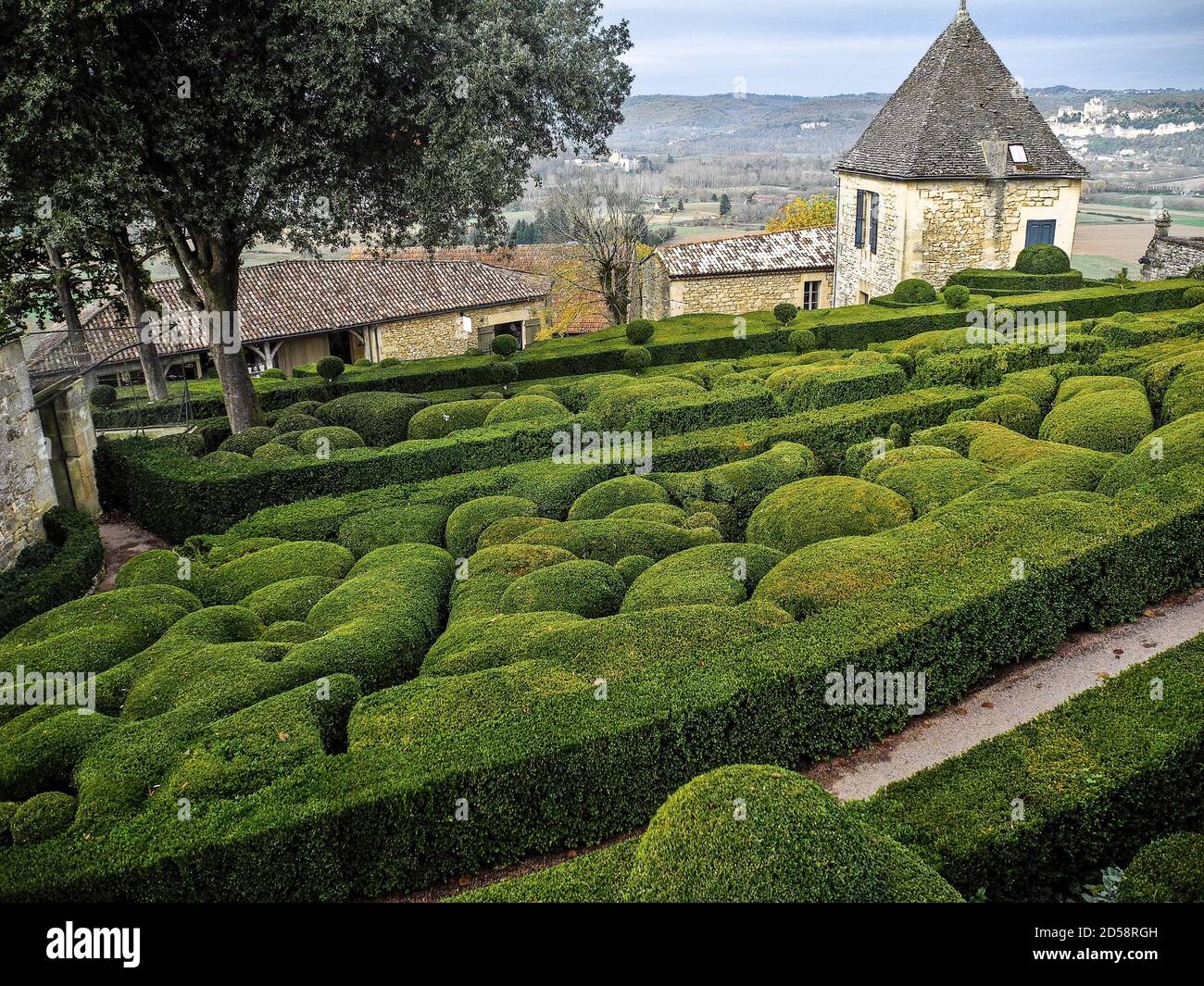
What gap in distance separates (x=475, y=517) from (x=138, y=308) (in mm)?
18423

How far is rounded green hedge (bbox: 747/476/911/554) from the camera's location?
12.1m

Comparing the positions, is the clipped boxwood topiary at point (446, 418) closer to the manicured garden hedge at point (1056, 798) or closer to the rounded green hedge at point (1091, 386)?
the rounded green hedge at point (1091, 386)

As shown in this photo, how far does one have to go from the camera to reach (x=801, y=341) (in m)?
24.8

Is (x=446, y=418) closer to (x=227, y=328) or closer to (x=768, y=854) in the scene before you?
(x=227, y=328)

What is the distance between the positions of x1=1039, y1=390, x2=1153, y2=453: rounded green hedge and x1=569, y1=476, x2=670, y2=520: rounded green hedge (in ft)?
21.7

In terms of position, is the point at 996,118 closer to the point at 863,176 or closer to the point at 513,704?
the point at 863,176

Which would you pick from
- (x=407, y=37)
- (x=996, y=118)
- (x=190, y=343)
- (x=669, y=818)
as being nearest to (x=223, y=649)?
(x=669, y=818)

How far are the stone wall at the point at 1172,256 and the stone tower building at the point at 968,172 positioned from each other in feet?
13.1

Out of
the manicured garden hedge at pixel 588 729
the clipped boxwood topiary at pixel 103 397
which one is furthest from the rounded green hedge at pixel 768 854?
the clipped boxwood topiary at pixel 103 397

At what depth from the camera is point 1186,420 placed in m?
13.1

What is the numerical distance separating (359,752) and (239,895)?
1324 millimetres

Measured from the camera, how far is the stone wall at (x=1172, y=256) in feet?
102

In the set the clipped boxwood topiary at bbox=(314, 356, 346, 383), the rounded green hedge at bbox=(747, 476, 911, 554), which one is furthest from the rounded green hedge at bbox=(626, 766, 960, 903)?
the clipped boxwood topiary at bbox=(314, 356, 346, 383)

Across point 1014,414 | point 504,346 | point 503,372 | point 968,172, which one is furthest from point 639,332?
point 968,172
